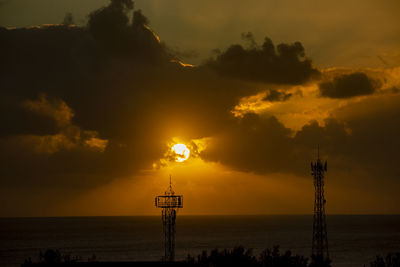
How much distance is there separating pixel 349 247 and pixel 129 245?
73.8 metres

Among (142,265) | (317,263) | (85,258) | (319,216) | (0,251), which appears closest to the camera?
(142,265)

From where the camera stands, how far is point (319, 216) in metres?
60.5

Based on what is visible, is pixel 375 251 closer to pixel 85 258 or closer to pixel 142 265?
pixel 85 258

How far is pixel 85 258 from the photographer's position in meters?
149

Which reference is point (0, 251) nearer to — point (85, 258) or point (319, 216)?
point (85, 258)

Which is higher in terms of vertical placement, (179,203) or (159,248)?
(179,203)

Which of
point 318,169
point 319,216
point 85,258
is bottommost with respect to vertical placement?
point 85,258

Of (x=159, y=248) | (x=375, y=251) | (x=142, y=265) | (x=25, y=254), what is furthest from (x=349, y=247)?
(x=142, y=265)

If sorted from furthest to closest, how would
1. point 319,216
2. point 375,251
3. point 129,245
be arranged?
point 129,245
point 375,251
point 319,216

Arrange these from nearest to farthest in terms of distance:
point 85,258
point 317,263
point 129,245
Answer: point 317,263
point 85,258
point 129,245

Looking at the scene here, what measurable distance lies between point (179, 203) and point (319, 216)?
16642mm

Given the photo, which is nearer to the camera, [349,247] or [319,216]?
[319,216]

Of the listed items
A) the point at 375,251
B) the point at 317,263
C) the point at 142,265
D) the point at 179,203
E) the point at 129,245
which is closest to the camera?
the point at 142,265

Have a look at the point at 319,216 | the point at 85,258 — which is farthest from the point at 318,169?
the point at 85,258
